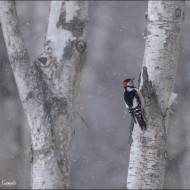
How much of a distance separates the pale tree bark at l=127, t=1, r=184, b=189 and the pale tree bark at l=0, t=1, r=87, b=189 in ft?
1.76

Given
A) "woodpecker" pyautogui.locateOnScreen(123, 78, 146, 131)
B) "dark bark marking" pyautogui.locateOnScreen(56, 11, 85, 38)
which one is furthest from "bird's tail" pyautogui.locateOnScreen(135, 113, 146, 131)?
"dark bark marking" pyautogui.locateOnScreen(56, 11, 85, 38)

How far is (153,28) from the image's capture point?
17.5 ft

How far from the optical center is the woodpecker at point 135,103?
17.5 ft

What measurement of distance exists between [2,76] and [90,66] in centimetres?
284

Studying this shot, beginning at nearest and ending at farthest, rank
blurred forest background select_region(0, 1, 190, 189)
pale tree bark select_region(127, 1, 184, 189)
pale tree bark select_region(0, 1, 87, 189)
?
pale tree bark select_region(0, 1, 87, 189)
pale tree bark select_region(127, 1, 184, 189)
blurred forest background select_region(0, 1, 190, 189)

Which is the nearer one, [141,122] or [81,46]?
[81,46]

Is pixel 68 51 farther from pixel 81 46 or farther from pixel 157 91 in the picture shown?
pixel 157 91

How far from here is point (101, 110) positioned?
49.5 feet

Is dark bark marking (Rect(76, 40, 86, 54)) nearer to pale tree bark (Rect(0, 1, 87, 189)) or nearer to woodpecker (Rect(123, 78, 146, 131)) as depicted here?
pale tree bark (Rect(0, 1, 87, 189))

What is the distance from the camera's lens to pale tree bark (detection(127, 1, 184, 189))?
17.2 ft

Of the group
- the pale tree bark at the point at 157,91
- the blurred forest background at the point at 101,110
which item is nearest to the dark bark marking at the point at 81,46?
the pale tree bark at the point at 157,91

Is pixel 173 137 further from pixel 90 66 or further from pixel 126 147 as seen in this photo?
pixel 90 66

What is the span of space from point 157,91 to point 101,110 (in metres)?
9.79

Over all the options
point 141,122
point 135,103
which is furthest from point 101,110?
point 141,122
